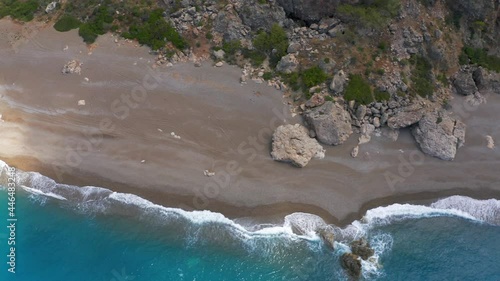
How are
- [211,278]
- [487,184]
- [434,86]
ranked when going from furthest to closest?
[434,86] → [487,184] → [211,278]

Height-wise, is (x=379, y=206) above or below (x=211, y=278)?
above

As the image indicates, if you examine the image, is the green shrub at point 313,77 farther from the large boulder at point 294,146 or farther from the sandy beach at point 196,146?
the large boulder at point 294,146

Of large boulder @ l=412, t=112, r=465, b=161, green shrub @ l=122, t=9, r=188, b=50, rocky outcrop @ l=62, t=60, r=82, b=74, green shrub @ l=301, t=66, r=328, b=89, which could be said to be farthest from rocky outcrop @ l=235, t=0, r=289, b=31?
rocky outcrop @ l=62, t=60, r=82, b=74

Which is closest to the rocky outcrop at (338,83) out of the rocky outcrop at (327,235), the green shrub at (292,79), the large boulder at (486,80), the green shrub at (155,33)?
the green shrub at (292,79)

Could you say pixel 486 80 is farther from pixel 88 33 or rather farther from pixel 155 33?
pixel 88 33

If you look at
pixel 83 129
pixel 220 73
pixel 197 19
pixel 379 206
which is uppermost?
pixel 197 19

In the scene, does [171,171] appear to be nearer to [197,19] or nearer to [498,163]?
[197,19]

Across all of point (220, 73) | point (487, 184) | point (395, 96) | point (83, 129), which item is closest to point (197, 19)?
point (220, 73)

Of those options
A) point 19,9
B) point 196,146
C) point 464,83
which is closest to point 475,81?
point 464,83

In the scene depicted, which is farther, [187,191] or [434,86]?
[434,86]
